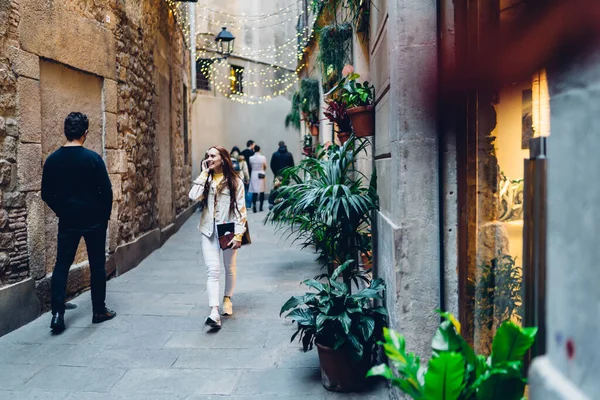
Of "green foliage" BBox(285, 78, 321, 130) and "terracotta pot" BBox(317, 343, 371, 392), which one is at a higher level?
"green foliage" BBox(285, 78, 321, 130)

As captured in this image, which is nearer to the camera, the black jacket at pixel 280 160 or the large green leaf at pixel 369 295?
the large green leaf at pixel 369 295

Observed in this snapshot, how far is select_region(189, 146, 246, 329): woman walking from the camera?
524cm

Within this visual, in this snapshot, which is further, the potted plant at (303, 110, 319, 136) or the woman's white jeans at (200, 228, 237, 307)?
the potted plant at (303, 110, 319, 136)

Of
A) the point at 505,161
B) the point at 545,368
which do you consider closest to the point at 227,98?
the point at 505,161

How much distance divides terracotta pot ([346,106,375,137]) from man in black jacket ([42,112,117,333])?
7.31ft

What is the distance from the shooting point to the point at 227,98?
19531mm

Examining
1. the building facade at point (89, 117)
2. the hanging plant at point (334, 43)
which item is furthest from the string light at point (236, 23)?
the hanging plant at point (334, 43)

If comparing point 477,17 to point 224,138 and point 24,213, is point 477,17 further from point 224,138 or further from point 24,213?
point 224,138

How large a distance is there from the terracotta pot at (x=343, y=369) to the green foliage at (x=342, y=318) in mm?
46

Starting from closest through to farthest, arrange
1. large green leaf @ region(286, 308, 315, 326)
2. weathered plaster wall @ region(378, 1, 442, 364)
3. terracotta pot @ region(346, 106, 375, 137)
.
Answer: weathered plaster wall @ region(378, 1, 442, 364)
large green leaf @ region(286, 308, 315, 326)
terracotta pot @ region(346, 106, 375, 137)

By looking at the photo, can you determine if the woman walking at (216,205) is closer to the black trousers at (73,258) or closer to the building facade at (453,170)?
the black trousers at (73,258)

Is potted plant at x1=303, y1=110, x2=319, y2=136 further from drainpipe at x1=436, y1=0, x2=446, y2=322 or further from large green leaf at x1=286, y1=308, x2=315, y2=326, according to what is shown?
drainpipe at x1=436, y1=0, x2=446, y2=322

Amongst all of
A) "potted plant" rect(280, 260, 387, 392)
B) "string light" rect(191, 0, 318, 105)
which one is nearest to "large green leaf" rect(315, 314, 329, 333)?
"potted plant" rect(280, 260, 387, 392)

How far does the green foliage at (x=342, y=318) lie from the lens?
11.9 feet
